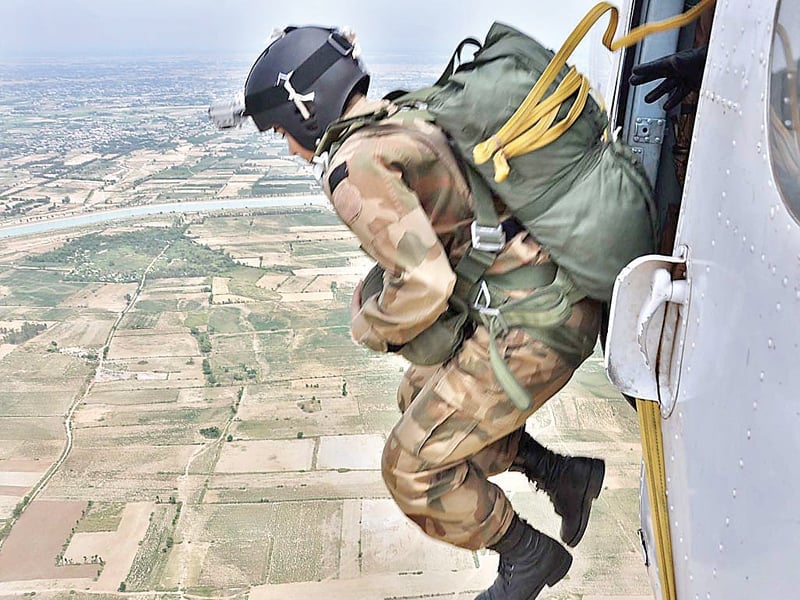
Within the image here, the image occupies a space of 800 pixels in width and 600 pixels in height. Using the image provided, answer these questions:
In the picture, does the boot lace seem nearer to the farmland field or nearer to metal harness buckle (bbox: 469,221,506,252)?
metal harness buckle (bbox: 469,221,506,252)

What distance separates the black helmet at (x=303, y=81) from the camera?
1739 millimetres

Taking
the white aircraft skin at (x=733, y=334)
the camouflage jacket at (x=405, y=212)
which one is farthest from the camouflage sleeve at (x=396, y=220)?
the white aircraft skin at (x=733, y=334)

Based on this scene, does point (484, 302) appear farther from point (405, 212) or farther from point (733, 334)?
point (733, 334)

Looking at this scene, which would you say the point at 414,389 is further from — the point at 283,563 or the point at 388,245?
the point at 283,563

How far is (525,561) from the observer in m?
1.95

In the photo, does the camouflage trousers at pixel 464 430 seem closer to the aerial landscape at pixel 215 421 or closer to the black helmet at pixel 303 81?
the black helmet at pixel 303 81

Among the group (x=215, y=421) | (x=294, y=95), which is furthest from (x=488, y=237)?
(x=215, y=421)

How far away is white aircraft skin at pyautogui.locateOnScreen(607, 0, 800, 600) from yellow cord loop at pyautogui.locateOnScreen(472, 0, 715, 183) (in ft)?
1.24

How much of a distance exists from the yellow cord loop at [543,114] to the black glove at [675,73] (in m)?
0.24

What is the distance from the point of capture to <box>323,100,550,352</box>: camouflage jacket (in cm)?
156

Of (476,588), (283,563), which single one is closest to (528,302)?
(476,588)

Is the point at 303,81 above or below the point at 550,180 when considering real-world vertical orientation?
above

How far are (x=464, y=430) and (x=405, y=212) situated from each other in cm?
52

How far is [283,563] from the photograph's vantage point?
260 inches
